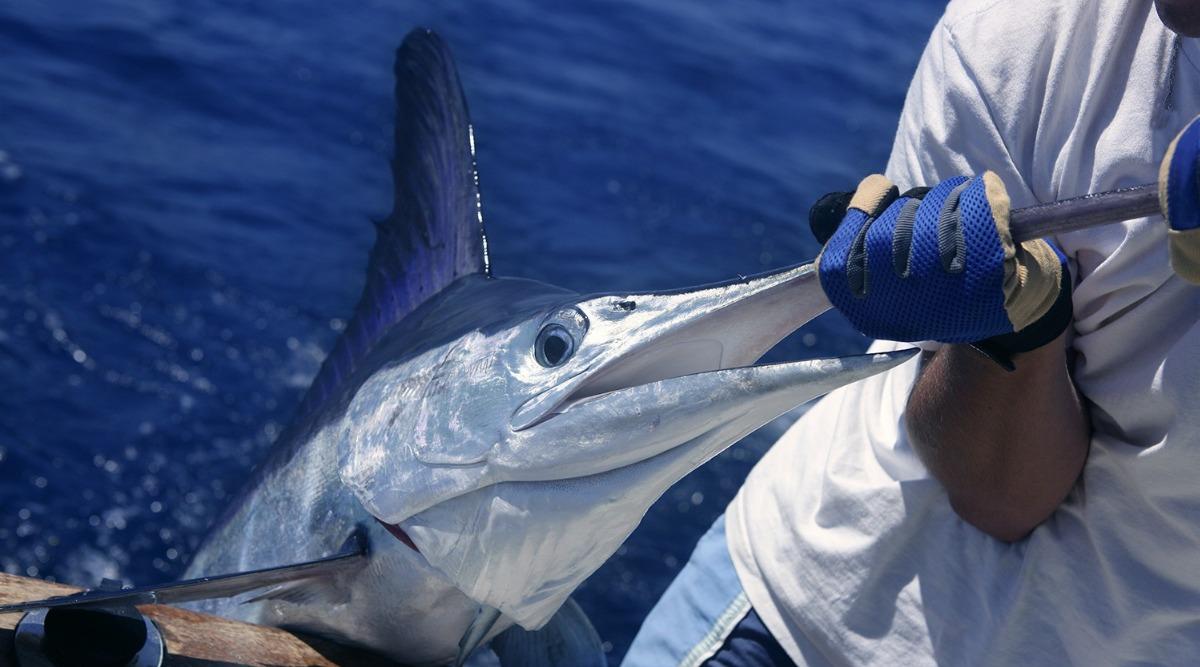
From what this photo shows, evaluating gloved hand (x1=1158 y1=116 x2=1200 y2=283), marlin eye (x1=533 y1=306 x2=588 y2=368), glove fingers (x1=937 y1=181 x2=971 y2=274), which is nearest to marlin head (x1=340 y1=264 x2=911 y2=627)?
marlin eye (x1=533 y1=306 x2=588 y2=368)

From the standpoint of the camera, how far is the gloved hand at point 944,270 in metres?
1.27

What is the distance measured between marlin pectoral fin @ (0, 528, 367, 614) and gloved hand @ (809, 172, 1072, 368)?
2.66 ft

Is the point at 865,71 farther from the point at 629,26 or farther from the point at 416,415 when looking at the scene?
the point at 416,415

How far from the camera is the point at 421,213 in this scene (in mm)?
2285

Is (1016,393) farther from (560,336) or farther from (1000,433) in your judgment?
(560,336)

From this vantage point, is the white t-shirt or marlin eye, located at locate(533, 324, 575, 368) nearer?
the white t-shirt

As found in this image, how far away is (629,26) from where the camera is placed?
8219 mm

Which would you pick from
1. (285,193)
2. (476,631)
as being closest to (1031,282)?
(476,631)

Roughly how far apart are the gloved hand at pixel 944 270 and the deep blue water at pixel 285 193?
92.5 inches

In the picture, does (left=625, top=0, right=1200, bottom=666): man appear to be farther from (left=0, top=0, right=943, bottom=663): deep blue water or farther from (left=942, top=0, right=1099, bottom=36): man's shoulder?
(left=0, top=0, right=943, bottom=663): deep blue water

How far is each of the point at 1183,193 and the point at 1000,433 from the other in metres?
0.58

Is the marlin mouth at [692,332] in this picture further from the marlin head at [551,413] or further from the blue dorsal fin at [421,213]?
the blue dorsal fin at [421,213]

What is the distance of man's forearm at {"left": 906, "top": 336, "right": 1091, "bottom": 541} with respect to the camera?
156cm

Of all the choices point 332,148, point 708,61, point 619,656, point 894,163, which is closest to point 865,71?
point 708,61
